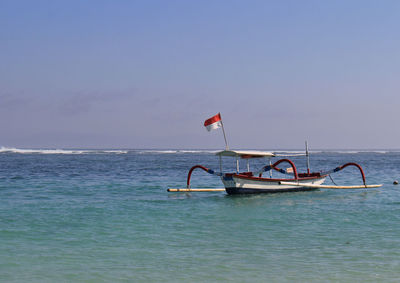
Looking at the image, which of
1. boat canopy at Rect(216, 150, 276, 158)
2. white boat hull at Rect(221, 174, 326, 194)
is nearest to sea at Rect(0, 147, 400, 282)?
white boat hull at Rect(221, 174, 326, 194)

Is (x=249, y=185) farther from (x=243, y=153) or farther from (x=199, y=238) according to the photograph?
(x=199, y=238)

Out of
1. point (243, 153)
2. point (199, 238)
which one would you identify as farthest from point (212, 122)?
point (199, 238)

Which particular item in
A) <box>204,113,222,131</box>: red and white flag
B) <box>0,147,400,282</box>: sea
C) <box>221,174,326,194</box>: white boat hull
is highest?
<box>204,113,222,131</box>: red and white flag

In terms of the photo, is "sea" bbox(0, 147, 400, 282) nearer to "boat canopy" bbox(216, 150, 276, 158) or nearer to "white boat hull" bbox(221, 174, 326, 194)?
"white boat hull" bbox(221, 174, 326, 194)

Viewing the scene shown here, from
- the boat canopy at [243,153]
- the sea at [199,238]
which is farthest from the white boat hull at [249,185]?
the boat canopy at [243,153]

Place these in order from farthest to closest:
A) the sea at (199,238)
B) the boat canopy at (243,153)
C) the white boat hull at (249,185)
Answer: the white boat hull at (249,185), the boat canopy at (243,153), the sea at (199,238)

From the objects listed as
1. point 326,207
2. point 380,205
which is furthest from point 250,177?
point 380,205

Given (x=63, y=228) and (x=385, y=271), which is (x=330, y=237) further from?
Answer: (x=63, y=228)

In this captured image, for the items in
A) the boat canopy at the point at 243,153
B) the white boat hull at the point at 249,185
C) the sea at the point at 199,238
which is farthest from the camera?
the white boat hull at the point at 249,185

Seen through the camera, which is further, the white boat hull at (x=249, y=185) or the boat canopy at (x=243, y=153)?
the white boat hull at (x=249, y=185)

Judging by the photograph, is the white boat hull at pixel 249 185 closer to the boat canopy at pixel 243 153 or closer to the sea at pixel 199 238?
the sea at pixel 199 238

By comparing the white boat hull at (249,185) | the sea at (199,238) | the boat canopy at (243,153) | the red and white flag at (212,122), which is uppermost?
the red and white flag at (212,122)

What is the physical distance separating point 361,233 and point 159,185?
21.3 meters

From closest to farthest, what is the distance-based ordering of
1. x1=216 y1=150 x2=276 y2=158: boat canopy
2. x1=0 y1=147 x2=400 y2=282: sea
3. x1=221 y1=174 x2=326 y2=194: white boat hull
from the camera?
x1=0 y1=147 x2=400 y2=282: sea
x1=216 y1=150 x2=276 y2=158: boat canopy
x1=221 y1=174 x2=326 y2=194: white boat hull
